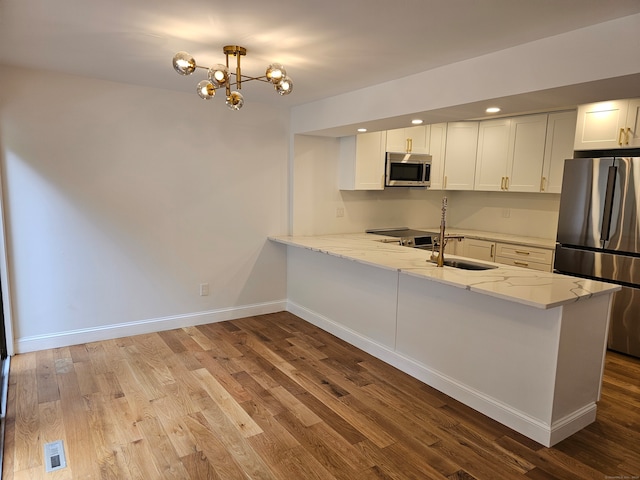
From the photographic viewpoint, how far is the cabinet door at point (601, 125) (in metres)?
3.55

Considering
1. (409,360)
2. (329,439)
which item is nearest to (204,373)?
(329,439)

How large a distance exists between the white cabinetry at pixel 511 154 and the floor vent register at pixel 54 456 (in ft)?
15.6

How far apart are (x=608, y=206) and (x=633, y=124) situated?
694 mm

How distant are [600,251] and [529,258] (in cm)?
89

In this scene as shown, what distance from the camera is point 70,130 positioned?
3.50m

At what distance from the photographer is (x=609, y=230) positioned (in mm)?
3582

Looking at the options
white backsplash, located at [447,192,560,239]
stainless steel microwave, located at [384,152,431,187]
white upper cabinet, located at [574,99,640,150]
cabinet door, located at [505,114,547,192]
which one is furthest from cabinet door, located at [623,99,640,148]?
stainless steel microwave, located at [384,152,431,187]

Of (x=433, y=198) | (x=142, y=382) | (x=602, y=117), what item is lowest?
(x=142, y=382)

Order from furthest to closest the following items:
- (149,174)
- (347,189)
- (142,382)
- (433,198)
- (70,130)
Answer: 1. (433,198)
2. (347,189)
3. (149,174)
4. (70,130)
5. (142,382)

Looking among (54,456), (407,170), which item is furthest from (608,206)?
(54,456)

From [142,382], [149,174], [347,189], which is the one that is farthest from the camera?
[347,189]

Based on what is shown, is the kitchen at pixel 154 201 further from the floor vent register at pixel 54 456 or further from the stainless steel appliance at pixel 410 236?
the floor vent register at pixel 54 456

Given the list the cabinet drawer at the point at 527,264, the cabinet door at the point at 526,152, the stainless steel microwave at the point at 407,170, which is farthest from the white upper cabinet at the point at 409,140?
the cabinet drawer at the point at 527,264

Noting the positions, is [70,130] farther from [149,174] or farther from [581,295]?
[581,295]
